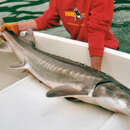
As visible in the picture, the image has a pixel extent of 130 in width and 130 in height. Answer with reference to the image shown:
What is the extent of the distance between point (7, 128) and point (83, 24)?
1234 millimetres

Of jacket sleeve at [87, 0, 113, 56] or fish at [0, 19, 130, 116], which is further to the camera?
jacket sleeve at [87, 0, 113, 56]

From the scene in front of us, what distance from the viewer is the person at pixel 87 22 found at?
6.70 feet

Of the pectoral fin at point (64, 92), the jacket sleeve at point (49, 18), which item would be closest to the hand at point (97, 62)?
the pectoral fin at point (64, 92)

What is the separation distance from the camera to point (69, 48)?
2.30m

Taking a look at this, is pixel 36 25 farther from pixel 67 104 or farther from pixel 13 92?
→ pixel 67 104

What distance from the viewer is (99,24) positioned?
6.78 feet

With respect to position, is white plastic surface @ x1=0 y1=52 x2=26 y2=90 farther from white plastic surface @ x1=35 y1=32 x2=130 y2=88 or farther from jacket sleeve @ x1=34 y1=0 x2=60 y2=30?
jacket sleeve @ x1=34 y1=0 x2=60 y2=30

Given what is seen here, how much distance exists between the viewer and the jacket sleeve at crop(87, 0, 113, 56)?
80.1 inches

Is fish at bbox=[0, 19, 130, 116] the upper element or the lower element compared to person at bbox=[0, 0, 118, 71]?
lower

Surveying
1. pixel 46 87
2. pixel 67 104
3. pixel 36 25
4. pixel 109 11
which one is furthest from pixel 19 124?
pixel 36 25

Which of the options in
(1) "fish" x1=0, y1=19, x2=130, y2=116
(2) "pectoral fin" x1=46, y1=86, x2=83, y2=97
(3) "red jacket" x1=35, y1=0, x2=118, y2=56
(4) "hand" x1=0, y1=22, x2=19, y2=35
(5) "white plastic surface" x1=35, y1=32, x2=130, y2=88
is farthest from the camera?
(4) "hand" x1=0, y1=22, x2=19, y2=35

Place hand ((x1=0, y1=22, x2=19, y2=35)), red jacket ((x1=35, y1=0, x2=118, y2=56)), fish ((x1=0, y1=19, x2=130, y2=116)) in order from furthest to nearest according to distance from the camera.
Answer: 1. hand ((x1=0, y1=22, x2=19, y2=35))
2. red jacket ((x1=35, y1=0, x2=118, y2=56))
3. fish ((x1=0, y1=19, x2=130, y2=116))

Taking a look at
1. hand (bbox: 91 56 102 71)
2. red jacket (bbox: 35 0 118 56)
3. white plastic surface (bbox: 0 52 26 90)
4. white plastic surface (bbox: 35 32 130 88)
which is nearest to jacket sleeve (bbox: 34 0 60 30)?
red jacket (bbox: 35 0 118 56)

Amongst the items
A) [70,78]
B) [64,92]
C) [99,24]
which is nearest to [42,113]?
[64,92]
